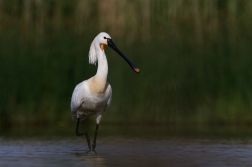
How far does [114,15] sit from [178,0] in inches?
51.0

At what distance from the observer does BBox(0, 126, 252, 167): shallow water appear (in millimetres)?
9102

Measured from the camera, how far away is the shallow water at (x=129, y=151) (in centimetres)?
910

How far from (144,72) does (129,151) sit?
395 centimetres

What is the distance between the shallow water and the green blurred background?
1735mm

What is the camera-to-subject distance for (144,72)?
14109 mm

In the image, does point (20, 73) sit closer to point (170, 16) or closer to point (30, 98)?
point (30, 98)

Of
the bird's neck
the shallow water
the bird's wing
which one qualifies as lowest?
the shallow water

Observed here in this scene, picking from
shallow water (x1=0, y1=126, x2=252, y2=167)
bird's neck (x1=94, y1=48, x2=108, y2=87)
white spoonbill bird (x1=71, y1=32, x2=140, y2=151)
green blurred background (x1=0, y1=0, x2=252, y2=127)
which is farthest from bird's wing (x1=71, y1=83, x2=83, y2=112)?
green blurred background (x1=0, y1=0, x2=252, y2=127)

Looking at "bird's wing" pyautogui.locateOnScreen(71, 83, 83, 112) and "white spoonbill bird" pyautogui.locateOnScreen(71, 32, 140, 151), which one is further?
"bird's wing" pyautogui.locateOnScreen(71, 83, 83, 112)

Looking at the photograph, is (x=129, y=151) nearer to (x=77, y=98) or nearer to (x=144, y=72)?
(x=77, y=98)

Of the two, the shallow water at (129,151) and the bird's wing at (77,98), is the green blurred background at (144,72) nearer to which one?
the shallow water at (129,151)

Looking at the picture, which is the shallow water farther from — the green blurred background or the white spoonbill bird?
the green blurred background

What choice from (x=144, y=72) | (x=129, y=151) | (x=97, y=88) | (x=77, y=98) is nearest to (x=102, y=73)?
(x=97, y=88)

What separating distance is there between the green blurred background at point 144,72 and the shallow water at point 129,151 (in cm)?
173
